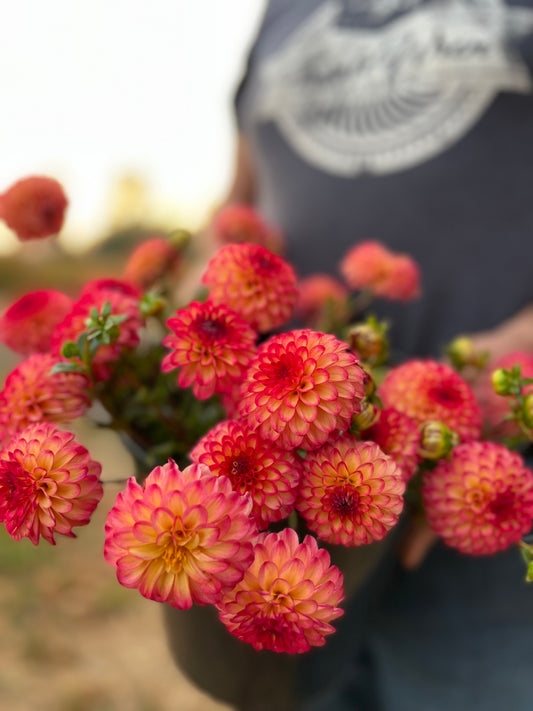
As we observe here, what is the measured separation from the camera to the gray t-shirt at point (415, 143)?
1.64 feet

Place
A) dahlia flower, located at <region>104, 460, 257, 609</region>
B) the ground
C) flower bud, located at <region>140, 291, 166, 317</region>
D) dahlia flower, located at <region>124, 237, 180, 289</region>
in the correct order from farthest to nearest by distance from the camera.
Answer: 1. the ground
2. dahlia flower, located at <region>124, 237, 180, 289</region>
3. flower bud, located at <region>140, 291, 166, 317</region>
4. dahlia flower, located at <region>104, 460, 257, 609</region>

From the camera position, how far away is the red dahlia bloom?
28cm

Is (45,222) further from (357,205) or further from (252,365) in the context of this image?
(357,205)

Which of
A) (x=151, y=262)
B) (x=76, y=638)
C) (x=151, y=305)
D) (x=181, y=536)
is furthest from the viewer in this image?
(x=76, y=638)

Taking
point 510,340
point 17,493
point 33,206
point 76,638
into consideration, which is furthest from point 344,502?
point 76,638

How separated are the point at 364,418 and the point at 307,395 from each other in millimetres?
32

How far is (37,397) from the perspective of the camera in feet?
0.76

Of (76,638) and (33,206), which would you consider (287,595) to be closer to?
(33,206)

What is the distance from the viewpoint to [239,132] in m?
0.76

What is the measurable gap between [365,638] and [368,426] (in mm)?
310

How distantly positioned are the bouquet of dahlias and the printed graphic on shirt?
12.0 inches

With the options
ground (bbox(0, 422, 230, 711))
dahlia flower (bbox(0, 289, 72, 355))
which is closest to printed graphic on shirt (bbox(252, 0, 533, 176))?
dahlia flower (bbox(0, 289, 72, 355))

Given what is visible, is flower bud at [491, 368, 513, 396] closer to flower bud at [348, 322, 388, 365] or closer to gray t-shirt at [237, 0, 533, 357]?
flower bud at [348, 322, 388, 365]

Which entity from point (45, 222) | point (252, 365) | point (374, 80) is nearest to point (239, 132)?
point (374, 80)
